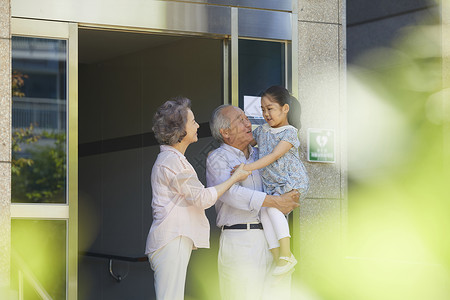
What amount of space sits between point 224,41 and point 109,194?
490cm

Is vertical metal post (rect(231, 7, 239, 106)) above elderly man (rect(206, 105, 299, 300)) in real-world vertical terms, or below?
above

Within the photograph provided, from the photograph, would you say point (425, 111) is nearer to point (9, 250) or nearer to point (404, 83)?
point (404, 83)

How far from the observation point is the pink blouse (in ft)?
18.9

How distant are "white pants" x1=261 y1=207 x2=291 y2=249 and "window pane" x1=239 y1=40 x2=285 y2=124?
1594 mm

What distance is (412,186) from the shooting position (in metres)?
14.6

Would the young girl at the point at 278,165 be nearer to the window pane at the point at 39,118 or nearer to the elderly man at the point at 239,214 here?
the elderly man at the point at 239,214

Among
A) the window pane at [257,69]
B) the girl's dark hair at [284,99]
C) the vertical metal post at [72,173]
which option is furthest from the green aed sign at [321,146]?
the vertical metal post at [72,173]

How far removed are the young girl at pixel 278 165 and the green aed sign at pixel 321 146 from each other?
144 cm

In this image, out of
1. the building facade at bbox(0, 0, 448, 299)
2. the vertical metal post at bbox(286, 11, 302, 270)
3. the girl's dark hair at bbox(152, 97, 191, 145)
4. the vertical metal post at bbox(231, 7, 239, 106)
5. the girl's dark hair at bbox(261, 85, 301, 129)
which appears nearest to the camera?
the girl's dark hair at bbox(152, 97, 191, 145)

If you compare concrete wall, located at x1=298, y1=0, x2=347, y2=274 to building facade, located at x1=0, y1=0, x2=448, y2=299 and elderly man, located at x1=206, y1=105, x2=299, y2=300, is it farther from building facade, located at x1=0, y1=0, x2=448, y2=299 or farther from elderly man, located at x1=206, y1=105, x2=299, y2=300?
elderly man, located at x1=206, y1=105, x2=299, y2=300

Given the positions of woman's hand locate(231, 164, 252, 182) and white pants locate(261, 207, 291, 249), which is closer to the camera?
woman's hand locate(231, 164, 252, 182)

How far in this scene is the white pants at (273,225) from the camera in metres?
6.04

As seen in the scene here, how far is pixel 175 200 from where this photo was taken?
19.1ft

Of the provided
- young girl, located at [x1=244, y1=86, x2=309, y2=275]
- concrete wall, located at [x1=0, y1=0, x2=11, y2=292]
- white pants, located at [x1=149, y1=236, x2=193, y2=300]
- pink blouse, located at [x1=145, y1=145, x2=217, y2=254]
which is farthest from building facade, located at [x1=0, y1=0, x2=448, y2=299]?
young girl, located at [x1=244, y1=86, x2=309, y2=275]
